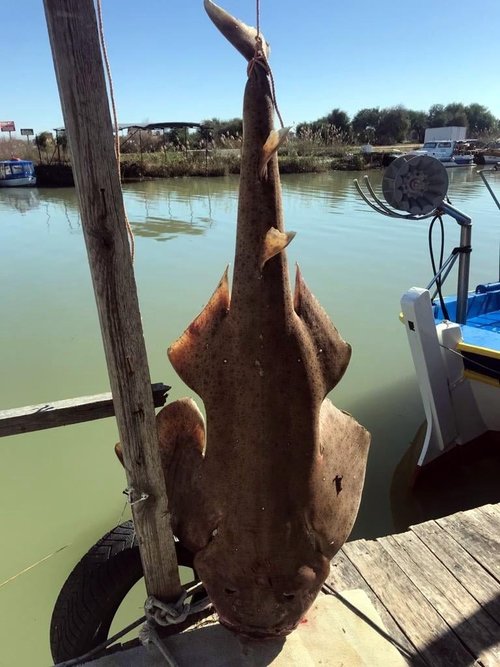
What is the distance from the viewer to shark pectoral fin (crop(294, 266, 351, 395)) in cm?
157

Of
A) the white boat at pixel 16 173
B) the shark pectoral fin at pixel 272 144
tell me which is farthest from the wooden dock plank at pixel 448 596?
the white boat at pixel 16 173

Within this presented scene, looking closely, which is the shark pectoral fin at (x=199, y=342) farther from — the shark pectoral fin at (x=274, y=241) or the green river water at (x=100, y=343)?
the green river water at (x=100, y=343)

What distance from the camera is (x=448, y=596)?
238cm

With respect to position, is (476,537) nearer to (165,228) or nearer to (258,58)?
(258,58)

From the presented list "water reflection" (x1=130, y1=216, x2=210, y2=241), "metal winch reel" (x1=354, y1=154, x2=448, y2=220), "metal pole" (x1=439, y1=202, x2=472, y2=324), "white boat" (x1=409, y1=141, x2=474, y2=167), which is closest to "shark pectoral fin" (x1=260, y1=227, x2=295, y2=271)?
"metal winch reel" (x1=354, y1=154, x2=448, y2=220)

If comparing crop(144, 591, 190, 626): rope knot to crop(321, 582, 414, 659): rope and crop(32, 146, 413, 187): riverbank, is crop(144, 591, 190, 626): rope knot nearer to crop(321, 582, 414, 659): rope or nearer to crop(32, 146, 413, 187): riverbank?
crop(321, 582, 414, 659): rope

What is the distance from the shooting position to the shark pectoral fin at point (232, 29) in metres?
1.33

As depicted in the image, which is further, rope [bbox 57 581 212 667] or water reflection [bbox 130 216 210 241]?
water reflection [bbox 130 216 210 241]

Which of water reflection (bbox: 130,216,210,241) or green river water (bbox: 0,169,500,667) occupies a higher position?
water reflection (bbox: 130,216,210,241)

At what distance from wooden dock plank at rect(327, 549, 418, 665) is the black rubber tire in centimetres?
95

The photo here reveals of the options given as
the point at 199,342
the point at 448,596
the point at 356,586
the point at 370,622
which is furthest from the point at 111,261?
the point at 448,596

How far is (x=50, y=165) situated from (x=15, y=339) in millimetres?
23721

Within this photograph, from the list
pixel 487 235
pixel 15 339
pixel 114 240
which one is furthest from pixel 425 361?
pixel 487 235

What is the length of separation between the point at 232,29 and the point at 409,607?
251cm
